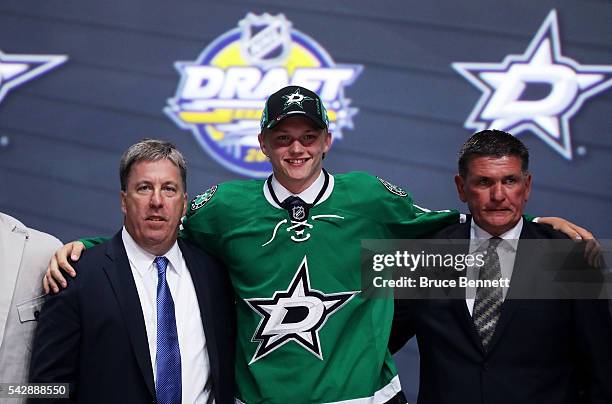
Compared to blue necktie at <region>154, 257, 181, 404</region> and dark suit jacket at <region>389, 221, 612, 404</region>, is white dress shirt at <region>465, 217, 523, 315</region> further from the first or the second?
blue necktie at <region>154, 257, 181, 404</region>

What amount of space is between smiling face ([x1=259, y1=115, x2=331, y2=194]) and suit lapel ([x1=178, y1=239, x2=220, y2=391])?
1.06 ft

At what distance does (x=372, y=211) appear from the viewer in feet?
6.49

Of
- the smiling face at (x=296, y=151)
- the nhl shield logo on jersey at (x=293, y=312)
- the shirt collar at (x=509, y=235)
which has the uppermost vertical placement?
the smiling face at (x=296, y=151)

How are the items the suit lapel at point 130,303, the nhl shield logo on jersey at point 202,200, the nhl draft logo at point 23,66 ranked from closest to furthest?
the suit lapel at point 130,303 < the nhl shield logo on jersey at point 202,200 < the nhl draft logo at point 23,66

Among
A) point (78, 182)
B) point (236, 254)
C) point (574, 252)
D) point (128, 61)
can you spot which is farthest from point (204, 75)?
point (574, 252)

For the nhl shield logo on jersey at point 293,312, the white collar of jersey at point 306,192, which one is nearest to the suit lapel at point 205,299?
the nhl shield logo on jersey at point 293,312

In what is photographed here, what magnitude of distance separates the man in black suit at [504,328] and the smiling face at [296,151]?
40cm

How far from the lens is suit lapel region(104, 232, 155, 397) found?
1.69 m

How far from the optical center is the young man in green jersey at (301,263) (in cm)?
183

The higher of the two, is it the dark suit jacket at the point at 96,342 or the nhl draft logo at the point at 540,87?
the nhl draft logo at the point at 540,87

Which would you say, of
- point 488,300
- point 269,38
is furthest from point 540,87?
point 488,300

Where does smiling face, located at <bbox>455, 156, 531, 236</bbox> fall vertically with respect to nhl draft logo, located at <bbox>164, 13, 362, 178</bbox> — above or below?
below

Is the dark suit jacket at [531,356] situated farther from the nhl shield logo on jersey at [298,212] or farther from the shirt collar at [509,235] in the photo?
the nhl shield logo on jersey at [298,212]

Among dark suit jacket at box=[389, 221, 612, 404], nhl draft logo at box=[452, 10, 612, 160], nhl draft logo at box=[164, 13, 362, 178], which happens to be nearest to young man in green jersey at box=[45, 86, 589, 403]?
dark suit jacket at box=[389, 221, 612, 404]
